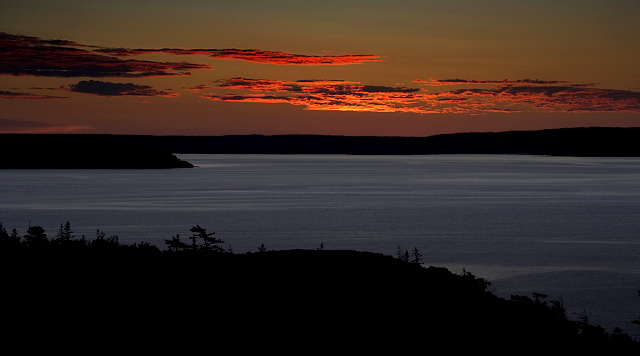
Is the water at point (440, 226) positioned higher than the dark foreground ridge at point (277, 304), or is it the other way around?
the water at point (440, 226)

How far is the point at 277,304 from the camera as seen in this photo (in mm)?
14938

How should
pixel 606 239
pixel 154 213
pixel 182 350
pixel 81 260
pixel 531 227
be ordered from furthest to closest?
pixel 154 213
pixel 531 227
pixel 606 239
pixel 81 260
pixel 182 350

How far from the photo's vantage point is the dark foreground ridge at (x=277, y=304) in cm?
1334

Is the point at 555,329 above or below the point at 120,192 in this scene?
below

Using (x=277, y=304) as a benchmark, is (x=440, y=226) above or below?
above

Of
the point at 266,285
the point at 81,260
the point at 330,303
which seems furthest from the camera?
the point at 81,260

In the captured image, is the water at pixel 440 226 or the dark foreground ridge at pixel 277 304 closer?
the dark foreground ridge at pixel 277 304

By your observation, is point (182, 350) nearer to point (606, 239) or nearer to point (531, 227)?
point (606, 239)

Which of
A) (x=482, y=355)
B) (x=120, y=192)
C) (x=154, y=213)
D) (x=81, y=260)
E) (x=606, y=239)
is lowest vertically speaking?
(x=482, y=355)

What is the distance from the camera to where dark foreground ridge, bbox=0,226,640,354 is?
13336 millimetres

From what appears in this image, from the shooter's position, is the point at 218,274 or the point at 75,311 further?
the point at 218,274

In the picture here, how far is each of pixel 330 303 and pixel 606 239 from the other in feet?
128

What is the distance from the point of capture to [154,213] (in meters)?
66.9

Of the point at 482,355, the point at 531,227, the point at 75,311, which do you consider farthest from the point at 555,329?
the point at 531,227
